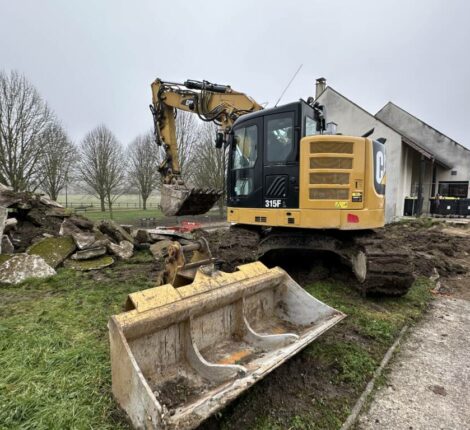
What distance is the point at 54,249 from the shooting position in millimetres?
6582

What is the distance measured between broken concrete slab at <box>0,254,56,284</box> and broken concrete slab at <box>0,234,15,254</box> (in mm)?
551

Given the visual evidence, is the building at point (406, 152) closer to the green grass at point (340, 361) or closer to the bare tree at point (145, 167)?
the bare tree at point (145, 167)

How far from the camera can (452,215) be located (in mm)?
19234

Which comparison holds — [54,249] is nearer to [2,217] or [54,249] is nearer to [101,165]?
[2,217]

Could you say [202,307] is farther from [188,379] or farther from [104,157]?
[104,157]

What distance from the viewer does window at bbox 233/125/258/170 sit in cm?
539

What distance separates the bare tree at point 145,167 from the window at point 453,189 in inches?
748

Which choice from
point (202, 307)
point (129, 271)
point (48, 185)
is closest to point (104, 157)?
point (48, 185)

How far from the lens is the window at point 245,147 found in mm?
5395

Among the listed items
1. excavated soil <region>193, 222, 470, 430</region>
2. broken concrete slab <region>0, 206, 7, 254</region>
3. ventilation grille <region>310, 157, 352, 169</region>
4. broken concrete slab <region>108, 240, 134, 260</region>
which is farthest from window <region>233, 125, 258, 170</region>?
broken concrete slab <region>0, 206, 7, 254</region>

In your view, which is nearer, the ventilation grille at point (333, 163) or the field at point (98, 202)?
the ventilation grille at point (333, 163)

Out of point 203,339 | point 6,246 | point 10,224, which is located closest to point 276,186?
point 203,339

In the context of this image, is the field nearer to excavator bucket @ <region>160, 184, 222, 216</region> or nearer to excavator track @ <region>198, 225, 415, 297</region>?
excavator bucket @ <region>160, 184, 222, 216</region>

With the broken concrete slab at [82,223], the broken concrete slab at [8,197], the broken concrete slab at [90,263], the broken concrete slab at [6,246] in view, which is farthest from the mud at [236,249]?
the broken concrete slab at [8,197]
